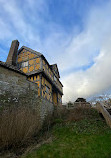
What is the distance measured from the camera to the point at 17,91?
261 inches

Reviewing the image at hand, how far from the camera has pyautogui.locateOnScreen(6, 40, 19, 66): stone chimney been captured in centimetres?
1030

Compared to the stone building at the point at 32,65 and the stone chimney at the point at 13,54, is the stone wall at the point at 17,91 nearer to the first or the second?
the stone building at the point at 32,65

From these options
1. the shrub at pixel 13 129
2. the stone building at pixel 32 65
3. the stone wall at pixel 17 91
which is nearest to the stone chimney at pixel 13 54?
the stone building at pixel 32 65

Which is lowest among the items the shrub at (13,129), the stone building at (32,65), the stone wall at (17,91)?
the shrub at (13,129)

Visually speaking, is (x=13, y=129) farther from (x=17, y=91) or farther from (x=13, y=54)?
(x=13, y=54)

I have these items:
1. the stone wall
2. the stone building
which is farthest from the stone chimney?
the stone wall

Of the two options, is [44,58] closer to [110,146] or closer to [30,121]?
[30,121]

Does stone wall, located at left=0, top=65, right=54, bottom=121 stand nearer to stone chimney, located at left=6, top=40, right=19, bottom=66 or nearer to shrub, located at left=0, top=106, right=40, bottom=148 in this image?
shrub, located at left=0, top=106, right=40, bottom=148

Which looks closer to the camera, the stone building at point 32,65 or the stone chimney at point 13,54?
the stone building at point 32,65

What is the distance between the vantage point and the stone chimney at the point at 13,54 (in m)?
10.3

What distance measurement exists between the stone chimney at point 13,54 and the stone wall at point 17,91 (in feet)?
13.8

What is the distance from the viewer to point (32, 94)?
7.75 metres

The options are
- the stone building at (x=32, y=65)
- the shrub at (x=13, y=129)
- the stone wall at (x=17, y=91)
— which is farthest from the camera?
the stone building at (x=32, y=65)

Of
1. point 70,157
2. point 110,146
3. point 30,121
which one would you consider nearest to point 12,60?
point 30,121
